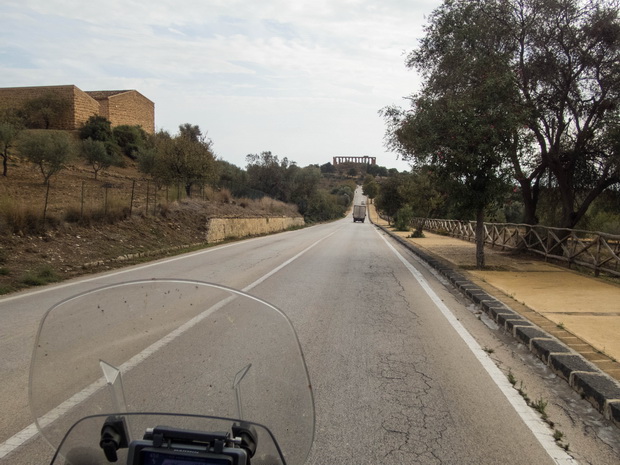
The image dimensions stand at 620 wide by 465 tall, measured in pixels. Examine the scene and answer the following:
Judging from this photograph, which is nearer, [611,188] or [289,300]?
[289,300]

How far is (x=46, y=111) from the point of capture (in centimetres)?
4506

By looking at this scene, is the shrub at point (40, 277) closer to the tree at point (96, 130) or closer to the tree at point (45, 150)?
the tree at point (45, 150)

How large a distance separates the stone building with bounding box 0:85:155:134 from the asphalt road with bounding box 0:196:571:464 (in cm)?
4275

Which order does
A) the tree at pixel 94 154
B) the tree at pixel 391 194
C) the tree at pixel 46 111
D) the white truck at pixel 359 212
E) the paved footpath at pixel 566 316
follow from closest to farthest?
1. the paved footpath at pixel 566 316
2. the tree at pixel 94 154
3. the tree at pixel 46 111
4. the tree at pixel 391 194
5. the white truck at pixel 359 212

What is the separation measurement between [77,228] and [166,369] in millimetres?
14931

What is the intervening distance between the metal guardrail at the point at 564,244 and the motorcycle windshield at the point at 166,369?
11468 millimetres

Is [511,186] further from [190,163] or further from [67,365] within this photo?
[190,163]

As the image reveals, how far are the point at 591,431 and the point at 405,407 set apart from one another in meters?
1.37

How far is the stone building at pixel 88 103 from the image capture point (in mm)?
→ 46344

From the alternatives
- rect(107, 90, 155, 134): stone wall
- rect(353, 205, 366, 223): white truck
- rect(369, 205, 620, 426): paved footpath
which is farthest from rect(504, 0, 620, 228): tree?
rect(353, 205, 366, 223): white truck

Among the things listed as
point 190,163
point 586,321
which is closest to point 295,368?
point 586,321

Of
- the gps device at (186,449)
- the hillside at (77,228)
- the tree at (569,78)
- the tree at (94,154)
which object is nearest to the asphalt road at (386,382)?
the gps device at (186,449)

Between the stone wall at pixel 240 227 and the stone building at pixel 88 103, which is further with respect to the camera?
the stone building at pixel 88 103

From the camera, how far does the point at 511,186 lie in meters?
13.1
